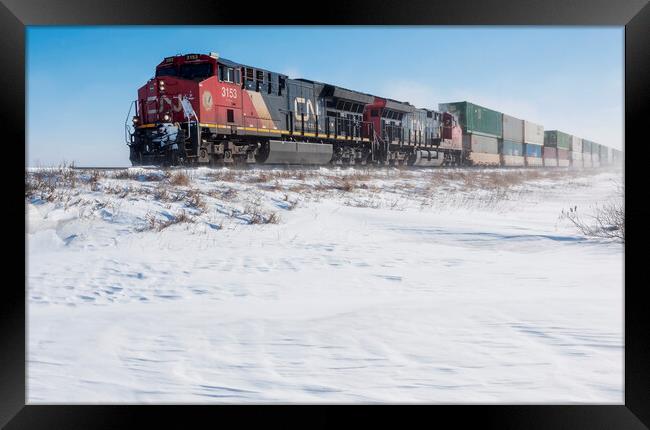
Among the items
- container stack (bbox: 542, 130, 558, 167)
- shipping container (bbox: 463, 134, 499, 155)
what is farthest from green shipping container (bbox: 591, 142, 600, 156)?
shipping container (bbox: 463, 134, 499, 155)

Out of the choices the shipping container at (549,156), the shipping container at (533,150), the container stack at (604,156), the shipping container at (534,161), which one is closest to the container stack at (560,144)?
the shipping container at (549,156)

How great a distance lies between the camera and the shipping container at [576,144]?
148ft

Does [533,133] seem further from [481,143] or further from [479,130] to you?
[479,130]

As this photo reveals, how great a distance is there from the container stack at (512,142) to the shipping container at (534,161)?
666 mm

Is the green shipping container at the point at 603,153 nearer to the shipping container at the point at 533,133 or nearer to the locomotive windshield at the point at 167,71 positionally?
the shipping container at the point at 533,133

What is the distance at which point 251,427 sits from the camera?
2.69 metres

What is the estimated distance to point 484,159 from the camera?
103 feet

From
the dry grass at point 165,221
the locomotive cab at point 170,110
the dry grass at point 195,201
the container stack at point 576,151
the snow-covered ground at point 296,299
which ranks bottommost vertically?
the snow-covered ground at point 296,299

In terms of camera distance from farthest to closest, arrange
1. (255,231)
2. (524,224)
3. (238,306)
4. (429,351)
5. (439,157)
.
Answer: (439,157) → (524,224) → (255,231) → (238,306) → (429,351)

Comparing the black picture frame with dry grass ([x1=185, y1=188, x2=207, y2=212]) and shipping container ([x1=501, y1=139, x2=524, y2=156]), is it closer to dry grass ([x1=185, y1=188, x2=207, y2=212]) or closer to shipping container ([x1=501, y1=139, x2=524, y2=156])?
dry grass ([x1=185, y1=188, x2=207, y2=212])

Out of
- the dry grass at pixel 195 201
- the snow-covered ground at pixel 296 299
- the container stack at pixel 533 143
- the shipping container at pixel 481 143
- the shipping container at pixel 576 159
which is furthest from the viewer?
the shipping container at pixel 576 159

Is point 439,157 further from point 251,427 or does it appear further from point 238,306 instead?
point 251,427

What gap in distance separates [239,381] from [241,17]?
2253mm

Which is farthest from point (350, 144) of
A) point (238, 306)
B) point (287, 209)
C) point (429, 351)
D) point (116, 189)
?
point (429, 351)
